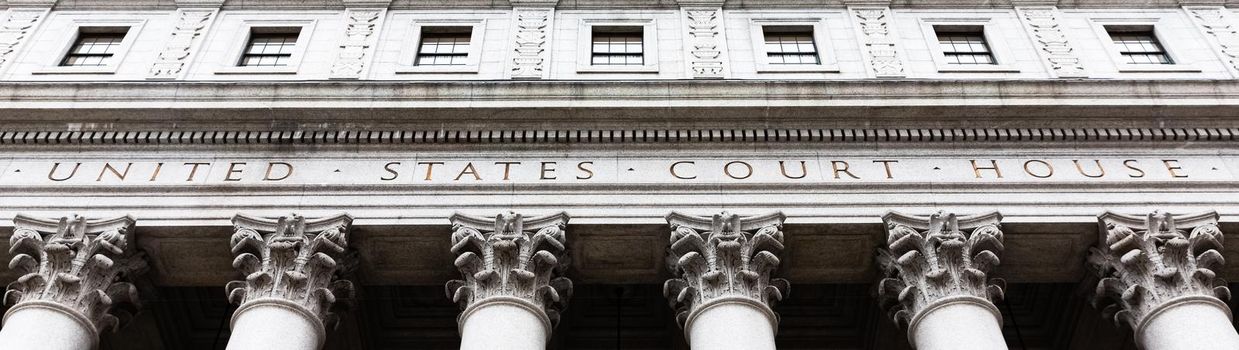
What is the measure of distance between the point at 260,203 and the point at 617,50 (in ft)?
24.3

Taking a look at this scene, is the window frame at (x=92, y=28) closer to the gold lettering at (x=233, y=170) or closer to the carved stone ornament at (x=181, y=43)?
the carved stone ornament at (x=181, y=43)

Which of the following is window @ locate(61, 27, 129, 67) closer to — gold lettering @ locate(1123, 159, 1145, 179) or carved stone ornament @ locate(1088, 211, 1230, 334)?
carved stone ornament @ locate(1088, 211, 1230, 334)

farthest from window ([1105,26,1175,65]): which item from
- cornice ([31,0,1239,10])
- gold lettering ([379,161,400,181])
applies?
gold lettering ([379,161,400,181])

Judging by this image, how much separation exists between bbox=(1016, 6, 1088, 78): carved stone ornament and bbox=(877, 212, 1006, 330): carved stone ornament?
204 inches

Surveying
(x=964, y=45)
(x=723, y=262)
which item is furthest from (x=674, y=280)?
(x=964, y=45)

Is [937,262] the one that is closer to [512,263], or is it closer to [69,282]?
[512,263]

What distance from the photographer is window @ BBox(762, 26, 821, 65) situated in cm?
2078

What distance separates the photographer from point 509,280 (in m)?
15.3

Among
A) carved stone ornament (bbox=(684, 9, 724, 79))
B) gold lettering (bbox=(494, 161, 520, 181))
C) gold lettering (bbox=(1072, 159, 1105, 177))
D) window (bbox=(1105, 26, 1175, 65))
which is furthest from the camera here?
window (bbox=(1105, 26, 1175, 65))

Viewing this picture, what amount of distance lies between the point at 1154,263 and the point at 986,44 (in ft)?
23.2

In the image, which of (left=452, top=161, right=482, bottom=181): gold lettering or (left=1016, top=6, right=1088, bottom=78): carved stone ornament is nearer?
(left=452, top=161, right=482, bottom=181): gold lettering

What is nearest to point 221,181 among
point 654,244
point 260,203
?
point 260,203

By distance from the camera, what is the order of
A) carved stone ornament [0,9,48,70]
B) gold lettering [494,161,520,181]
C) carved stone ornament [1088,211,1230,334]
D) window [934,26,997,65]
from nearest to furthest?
carved stone ornament [1088,211,1230,334] < gold lettering [494,161,520,181] < carved stone ornament [0,9,48,70] < window [934,26,997,65]

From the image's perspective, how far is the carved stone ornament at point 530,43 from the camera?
782 inches
